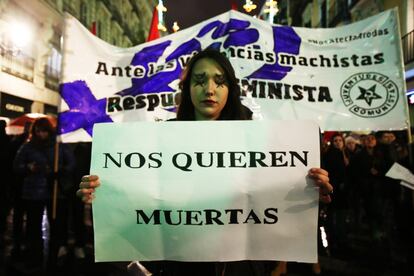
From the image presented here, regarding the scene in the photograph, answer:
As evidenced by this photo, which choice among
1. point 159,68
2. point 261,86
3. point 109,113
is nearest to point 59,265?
point 109,113

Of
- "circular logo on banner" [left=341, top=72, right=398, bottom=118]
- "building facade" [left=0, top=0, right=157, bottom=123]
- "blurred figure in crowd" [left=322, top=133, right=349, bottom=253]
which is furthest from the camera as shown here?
"building facade" [left=0, top=0, right=157, bottom=123]

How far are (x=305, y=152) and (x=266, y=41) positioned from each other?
9.35ft

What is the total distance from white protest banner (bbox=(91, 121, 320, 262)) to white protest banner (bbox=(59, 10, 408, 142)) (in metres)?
2.35

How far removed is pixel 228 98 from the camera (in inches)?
70.3

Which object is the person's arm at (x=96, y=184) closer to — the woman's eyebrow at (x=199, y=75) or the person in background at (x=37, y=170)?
the woman's eyebrow at (x=199, y=75)

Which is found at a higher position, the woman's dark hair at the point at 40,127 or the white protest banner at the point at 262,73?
the white protest banner at the point at 262,73

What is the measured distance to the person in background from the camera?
4621mm

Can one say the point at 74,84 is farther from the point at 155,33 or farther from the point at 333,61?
the point at 333,61

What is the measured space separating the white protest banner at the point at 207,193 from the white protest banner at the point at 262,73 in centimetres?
235

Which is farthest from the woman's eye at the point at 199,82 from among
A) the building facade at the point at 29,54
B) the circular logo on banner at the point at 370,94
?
the building facade at the point at 29,54

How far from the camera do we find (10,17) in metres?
12.6

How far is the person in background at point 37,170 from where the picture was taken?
182 inches

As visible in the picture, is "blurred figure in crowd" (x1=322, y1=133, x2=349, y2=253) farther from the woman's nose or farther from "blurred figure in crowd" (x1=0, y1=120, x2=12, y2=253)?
"blurred figure in crowd" (x1=0, y1=120, x2=12, y2=253)

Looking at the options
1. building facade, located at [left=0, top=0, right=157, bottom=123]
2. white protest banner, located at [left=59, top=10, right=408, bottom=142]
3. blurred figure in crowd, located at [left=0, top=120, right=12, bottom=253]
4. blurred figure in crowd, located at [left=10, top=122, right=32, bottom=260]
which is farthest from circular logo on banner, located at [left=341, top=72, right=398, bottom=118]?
building facade, located at [left=0, top=0, right=157, bottom=123]
